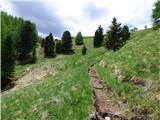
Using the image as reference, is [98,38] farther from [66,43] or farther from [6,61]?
[6,61]

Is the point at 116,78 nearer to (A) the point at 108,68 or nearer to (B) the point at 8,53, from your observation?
(A) the point at 108,68

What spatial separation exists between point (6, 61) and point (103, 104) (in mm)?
50171

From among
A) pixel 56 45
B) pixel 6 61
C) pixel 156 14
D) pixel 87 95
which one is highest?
pixel 156 14

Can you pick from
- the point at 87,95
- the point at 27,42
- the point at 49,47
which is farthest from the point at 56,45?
the point at 87,95

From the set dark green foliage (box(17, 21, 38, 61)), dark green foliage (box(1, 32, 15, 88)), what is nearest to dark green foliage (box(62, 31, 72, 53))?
dark green foliage (box(17, 21, 38, 61))

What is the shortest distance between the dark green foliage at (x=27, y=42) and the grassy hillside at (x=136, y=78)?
6536 centimetres

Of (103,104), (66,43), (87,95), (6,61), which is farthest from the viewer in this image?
(66,43)

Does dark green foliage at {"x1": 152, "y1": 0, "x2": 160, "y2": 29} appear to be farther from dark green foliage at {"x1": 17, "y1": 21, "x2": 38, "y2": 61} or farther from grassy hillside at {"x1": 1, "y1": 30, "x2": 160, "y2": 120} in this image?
grassy hillside at {"x1": 1, "y1": 30, "x2": 160, "y2": 120}

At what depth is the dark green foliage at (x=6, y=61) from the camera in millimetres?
74562

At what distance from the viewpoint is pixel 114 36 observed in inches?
2876

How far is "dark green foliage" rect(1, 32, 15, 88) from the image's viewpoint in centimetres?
7456

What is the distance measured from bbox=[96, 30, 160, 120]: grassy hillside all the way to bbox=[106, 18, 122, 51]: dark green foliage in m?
25.6

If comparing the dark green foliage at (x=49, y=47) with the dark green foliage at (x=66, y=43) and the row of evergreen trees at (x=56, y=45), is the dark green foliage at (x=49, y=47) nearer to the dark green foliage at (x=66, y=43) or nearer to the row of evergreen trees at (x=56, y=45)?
the row of evergreen trees at (x=56, y=45)

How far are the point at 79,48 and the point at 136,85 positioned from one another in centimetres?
8916
